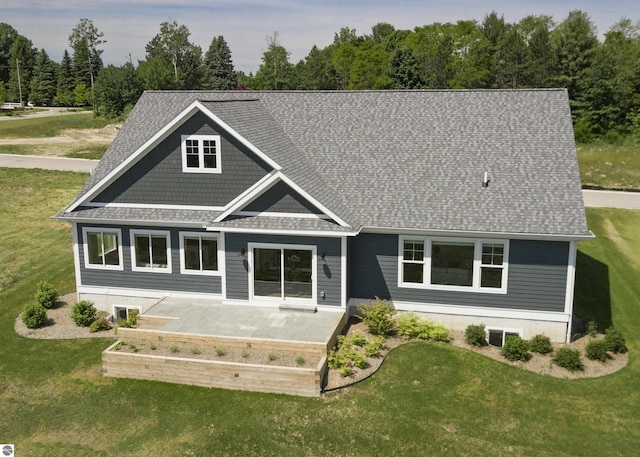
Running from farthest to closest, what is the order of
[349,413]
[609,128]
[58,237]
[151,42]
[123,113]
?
1. [151,42]
2. [123,113]
3. [609,128]
4. [58,237]
5. [349,413]

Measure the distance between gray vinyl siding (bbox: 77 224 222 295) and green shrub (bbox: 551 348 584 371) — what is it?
12147mm

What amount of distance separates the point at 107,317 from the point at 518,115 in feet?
59.8

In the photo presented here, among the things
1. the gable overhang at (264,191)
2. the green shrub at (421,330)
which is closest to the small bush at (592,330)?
the green shrub at (421,330)

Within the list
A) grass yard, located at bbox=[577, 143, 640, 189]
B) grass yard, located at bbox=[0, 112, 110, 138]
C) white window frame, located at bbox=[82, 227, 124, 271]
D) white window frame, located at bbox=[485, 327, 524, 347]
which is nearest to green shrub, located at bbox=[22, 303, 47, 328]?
white window frame, located at bbox=[82, 227, 124, 271]

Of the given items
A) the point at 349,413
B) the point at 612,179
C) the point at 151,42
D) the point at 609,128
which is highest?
the point at 151,42

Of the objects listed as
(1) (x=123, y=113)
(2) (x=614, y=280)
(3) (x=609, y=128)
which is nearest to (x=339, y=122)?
(2) (x=614, y=280)

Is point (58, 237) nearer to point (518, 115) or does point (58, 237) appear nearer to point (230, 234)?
point (230, 234)

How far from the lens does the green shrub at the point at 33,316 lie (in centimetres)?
2159

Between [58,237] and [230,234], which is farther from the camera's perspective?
[58,237]

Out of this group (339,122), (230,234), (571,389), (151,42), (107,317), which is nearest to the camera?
(571,389)

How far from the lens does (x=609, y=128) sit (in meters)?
65.3

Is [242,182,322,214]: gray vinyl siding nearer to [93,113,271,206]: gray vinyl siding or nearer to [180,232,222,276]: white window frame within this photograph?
[93,113,271,206]: gray vinyl siding

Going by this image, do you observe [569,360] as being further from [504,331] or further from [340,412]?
[340,412]

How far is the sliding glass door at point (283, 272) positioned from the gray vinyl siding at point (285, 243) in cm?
26
